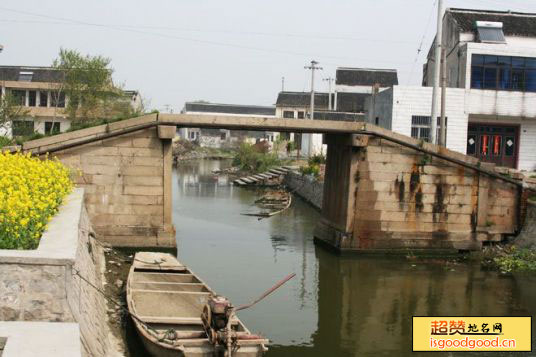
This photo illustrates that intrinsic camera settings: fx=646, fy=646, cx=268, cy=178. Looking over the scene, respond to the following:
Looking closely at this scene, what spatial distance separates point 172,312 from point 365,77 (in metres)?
55.9

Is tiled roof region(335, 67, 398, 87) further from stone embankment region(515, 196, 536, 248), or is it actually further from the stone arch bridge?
stone embankment region(515, 196, 536, 248)

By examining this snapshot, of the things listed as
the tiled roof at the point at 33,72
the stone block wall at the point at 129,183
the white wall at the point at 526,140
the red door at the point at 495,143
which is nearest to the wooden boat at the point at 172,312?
the stone block wall at the point at 129,183

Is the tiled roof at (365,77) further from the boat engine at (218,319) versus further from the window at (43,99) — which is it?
the boat engine at (218,319)

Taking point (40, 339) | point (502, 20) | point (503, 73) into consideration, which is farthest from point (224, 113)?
point (40, 339)

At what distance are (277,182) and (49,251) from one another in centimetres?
3739

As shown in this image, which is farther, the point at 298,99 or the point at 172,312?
the point at 298,99

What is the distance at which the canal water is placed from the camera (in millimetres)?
13289

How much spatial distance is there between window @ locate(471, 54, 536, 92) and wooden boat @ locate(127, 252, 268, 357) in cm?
1932

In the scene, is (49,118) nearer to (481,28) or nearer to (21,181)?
(481,28)

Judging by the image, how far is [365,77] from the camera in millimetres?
65500

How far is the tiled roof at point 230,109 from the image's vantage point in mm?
81625

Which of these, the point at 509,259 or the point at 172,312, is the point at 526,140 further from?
the point at 172,312

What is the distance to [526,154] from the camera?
102 ft

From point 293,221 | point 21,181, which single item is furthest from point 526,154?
point 21,181
